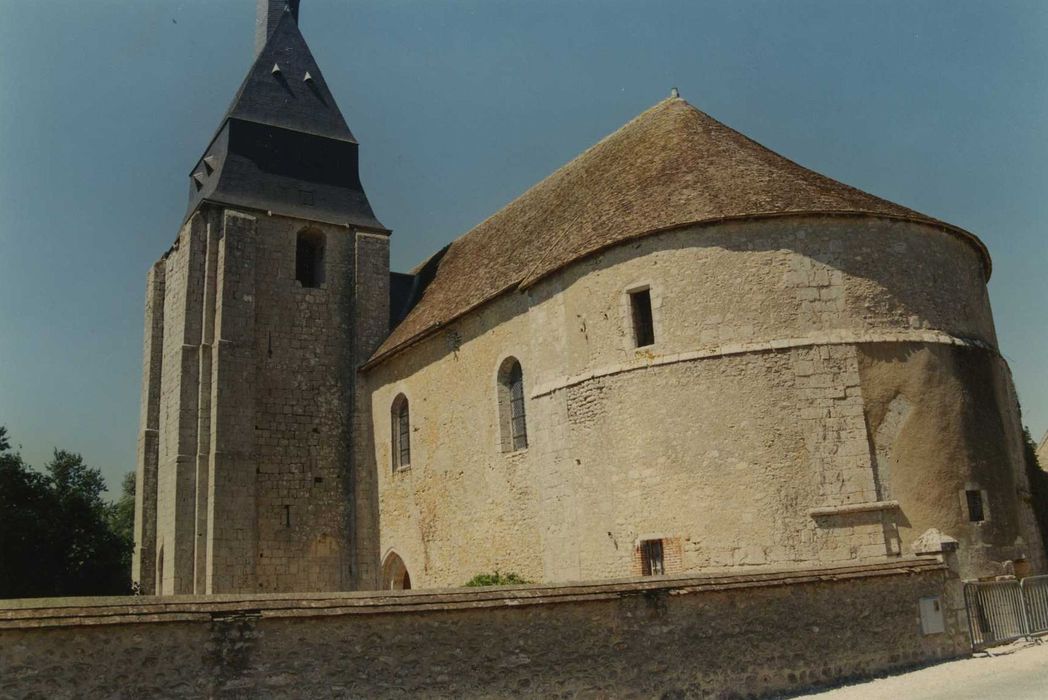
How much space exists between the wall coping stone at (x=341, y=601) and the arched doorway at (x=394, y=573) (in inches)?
479

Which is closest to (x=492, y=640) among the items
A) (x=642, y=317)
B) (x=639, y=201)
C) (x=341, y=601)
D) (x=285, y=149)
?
(x=341, y=601)

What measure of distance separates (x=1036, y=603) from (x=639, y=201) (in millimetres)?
8520

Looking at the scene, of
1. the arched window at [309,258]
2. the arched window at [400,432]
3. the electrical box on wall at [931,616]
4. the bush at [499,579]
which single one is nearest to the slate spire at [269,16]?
the arched window at [309,258]

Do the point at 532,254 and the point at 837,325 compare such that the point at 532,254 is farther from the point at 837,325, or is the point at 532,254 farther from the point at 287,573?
the point at 287,573

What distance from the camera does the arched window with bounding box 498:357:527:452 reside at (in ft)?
53.8

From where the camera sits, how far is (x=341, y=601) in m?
6.91

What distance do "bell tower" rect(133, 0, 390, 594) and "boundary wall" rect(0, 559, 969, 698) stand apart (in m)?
12.4

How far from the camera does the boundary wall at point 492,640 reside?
6.06 m

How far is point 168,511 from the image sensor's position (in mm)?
19375

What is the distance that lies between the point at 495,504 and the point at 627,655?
8520 mm

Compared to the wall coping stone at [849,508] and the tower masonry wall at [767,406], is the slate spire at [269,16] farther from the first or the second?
the wall coping stone at [849,508]

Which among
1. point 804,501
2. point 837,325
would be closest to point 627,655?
point 804,501

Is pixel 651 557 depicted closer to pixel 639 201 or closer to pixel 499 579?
pixel 499 579

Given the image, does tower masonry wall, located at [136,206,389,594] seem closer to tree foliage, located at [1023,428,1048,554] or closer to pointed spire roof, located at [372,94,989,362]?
pointed spire roof, located at [372,94,989,362]
